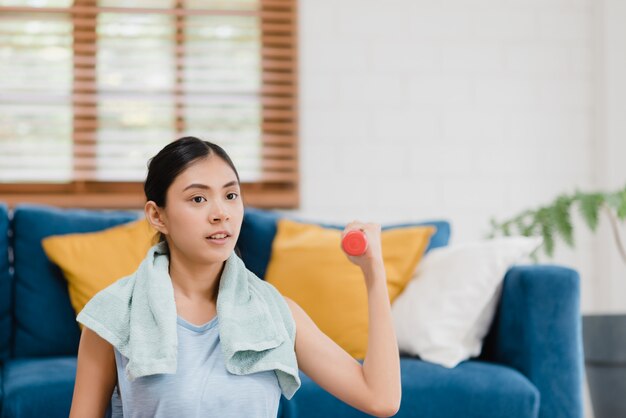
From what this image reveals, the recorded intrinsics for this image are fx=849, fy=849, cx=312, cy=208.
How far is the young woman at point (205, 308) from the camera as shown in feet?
3.98

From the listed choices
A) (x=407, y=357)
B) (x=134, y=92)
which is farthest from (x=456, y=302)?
(x=134, y=92)

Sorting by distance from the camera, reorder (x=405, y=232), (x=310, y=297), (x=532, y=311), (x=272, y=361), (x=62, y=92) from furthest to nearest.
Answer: (x=62, y=92) → (x=405, y=232) → (x=310, y=297) → (x=532, y=311) → (x=272, y=361)

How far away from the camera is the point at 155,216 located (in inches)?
50.7

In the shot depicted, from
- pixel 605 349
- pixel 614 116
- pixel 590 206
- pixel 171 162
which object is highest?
pixel 614 116

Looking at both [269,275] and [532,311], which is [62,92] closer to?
[269,275]

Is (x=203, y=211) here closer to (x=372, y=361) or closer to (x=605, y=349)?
(x=372, y=361)

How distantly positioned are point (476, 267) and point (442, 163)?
1120 mm

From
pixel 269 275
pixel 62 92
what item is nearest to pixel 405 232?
pixel 269 275

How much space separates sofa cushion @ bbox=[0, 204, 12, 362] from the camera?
7.77 feet

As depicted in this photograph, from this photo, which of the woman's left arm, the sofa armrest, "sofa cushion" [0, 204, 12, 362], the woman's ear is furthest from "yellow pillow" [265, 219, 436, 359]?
the woman's ear

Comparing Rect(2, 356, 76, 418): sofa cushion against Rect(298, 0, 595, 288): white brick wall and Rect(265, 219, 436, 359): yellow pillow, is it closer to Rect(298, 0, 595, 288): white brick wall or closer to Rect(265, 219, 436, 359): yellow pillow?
Rect(265, 219, 436, 359): yellow pillow

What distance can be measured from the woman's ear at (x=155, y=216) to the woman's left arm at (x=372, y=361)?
0.29m

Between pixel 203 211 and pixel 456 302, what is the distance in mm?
1174

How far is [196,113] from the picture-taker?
3.28 meters
